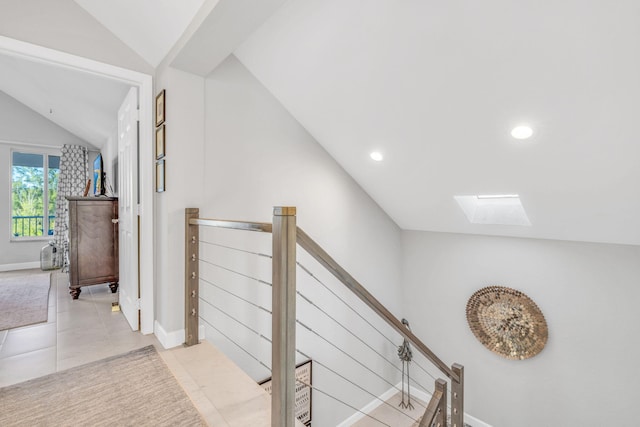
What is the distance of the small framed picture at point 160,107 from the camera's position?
6.83 feet

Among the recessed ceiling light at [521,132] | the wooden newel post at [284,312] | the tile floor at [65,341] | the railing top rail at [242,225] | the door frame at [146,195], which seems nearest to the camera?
the wooden newel post at [284,312]

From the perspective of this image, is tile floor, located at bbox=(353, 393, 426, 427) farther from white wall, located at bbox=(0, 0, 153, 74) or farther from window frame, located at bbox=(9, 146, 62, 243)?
window frame, located at bbox=(9, 146, 62, 243)

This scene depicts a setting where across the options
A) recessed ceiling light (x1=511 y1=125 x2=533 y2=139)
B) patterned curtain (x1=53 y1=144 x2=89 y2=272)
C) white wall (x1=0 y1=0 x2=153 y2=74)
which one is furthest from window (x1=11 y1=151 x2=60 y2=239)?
recessed ceiling light (x1=511 y1=125 x2=533 y2=139)

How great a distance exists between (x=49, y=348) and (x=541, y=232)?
13.7 feet

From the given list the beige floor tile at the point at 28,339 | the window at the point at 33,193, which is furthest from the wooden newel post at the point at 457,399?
the window at the point at 33,193

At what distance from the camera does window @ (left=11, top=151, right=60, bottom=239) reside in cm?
488

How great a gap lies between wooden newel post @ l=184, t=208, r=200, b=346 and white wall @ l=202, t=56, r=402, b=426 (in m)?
0.15

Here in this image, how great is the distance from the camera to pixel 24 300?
10.4 ft

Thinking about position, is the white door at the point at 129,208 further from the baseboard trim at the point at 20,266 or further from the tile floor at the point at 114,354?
the baseboard trim at the point at 20,266

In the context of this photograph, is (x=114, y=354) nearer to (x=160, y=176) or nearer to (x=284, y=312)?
(x=160, y=176)

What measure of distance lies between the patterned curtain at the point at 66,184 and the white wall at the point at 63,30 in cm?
380

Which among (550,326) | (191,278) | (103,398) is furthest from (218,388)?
(550,326)

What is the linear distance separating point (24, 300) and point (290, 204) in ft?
9.71

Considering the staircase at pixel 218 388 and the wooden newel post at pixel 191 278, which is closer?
the staircase at pixel 218 388
